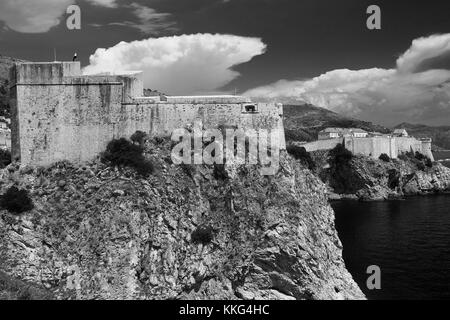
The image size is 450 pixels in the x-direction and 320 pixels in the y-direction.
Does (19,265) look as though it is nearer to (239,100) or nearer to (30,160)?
(30,160)

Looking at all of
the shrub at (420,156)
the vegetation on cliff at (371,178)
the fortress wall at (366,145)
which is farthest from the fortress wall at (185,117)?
the shrub at (420,156)

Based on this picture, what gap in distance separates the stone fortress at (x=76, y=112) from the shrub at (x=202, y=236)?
22.1ft

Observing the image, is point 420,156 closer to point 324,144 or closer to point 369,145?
point 369,145

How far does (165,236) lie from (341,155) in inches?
2416

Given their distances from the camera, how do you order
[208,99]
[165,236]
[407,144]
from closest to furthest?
[165,236], [208,99], [407,144]

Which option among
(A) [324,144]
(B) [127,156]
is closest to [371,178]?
(A) [324,144]

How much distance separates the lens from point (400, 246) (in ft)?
145

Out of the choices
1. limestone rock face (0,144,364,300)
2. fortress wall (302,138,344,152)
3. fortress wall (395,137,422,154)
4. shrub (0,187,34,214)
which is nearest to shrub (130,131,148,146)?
limestone rock face (0,144,364,300)

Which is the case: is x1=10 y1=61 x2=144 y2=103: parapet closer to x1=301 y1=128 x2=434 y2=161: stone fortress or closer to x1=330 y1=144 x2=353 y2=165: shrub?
x1=330 y1=144 x2=353 y2=165: shrub

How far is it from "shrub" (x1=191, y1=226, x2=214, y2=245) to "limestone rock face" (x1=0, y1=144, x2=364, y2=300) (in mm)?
62

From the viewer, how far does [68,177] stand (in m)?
26.9

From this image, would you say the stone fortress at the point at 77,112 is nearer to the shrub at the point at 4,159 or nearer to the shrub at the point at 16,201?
the shrub at the point at 16,201

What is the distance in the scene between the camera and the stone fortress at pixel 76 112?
90.3 ft
